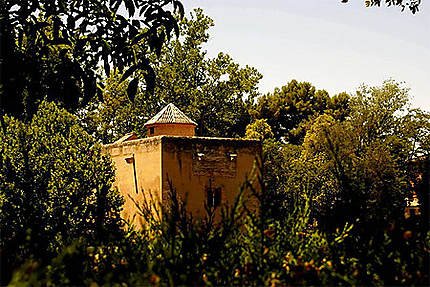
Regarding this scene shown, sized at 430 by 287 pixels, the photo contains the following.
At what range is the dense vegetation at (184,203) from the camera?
9.79 feet

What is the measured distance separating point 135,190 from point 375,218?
20.1m

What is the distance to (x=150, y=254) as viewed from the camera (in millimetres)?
3633

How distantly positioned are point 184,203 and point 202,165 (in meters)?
19.0

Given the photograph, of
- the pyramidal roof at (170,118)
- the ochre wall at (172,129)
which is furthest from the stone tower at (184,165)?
the pyramidal roof at (170,118)

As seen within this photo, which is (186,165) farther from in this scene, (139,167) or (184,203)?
(184,203)

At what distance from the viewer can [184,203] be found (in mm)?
3311

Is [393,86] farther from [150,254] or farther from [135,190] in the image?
[150,254]

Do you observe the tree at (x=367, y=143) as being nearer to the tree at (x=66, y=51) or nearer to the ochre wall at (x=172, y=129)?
the ochre wall at (x=172, y=129)

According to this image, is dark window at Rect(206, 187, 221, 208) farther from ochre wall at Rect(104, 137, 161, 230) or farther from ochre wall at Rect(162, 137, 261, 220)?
ochre wall at Rect(104, 137, 161, 230)

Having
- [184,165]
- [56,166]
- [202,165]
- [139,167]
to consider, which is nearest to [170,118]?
[139,167]

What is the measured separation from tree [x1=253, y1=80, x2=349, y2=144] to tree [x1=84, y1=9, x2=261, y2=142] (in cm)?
631

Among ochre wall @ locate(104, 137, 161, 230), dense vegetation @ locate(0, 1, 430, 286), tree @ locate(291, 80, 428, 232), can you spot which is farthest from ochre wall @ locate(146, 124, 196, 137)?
tree @ locate(291, 80, 428, 232)

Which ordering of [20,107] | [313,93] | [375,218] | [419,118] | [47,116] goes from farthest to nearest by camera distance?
[313,93], [419,118], [47,116], [20,107], [375,218]

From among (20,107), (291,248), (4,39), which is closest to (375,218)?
(291,248)
